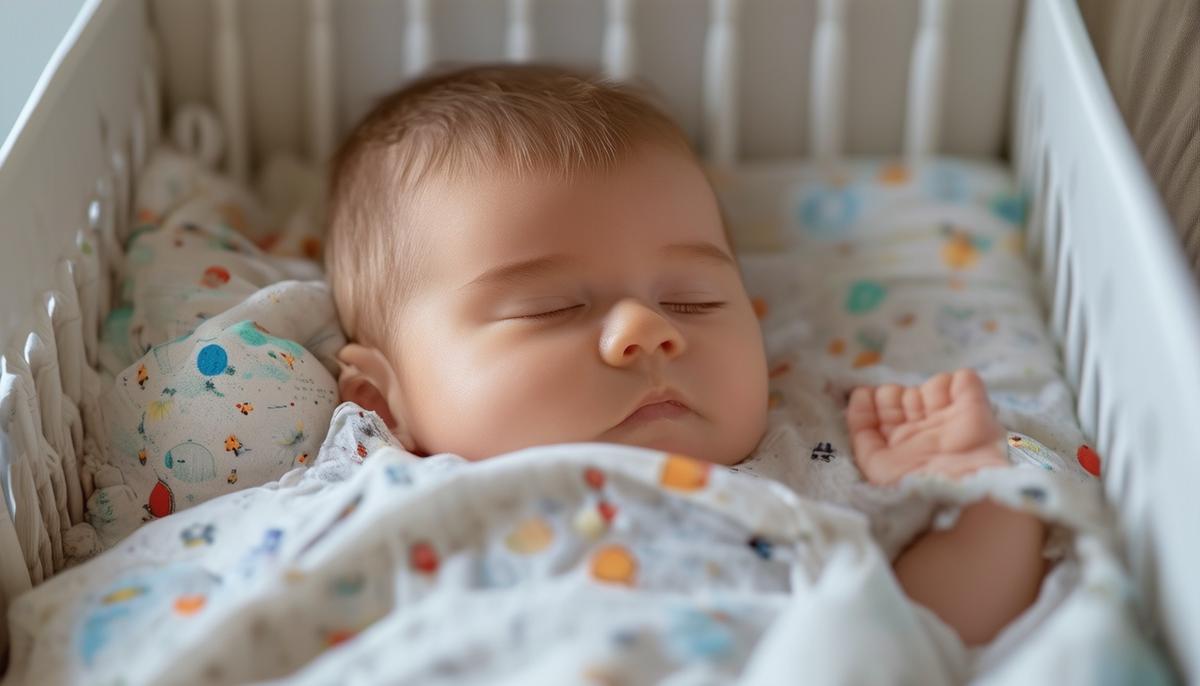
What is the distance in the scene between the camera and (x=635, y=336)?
1.07 meters

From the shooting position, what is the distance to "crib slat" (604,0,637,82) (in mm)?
1599

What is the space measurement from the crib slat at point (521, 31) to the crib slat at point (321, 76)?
234mm

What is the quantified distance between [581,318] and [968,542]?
0.38 meters

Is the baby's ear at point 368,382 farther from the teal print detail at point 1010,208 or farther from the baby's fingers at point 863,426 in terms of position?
the teal print detail at point 1010,208

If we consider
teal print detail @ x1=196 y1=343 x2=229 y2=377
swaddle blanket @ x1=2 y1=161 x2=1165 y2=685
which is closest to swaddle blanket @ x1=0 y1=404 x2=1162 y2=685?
swaddle blanket @ x1=2 y1=161 x2=1165 y2=685

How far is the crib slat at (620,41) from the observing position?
5.24 feet

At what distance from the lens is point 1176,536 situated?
826 millimetres

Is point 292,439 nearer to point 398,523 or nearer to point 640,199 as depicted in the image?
point 398,523

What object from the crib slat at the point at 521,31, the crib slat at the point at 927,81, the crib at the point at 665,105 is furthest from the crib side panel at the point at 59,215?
the crib slat at the point at 927,81

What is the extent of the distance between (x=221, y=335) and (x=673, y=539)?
20.6 inches

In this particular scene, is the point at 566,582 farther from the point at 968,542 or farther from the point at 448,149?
the point at 448,149

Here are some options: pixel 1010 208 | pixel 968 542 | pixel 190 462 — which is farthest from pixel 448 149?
pixel 1010 208

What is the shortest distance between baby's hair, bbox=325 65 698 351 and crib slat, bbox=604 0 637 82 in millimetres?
206

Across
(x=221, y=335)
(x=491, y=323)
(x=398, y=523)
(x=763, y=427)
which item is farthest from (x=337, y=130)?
(x=398, y=523)
